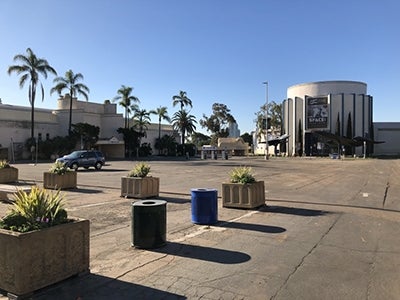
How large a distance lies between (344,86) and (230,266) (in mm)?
87821

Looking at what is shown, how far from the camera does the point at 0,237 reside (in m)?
4.92

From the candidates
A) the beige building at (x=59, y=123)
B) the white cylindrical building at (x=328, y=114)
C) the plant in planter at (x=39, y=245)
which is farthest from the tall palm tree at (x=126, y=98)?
the plant in planter at (x=39, y=245)

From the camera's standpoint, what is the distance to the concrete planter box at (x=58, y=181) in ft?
57.2

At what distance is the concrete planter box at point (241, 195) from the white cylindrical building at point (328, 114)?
7582 centimetres

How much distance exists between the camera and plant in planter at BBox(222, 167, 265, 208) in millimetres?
11797

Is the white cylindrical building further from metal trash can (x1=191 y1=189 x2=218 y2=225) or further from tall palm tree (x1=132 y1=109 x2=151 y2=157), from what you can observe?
metal trash can (x1=191 y1=189 x2=218 y2=225)

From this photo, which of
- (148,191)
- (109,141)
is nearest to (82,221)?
(148,191)

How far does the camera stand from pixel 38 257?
4945 millimetres

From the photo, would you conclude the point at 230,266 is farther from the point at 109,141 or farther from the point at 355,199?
the point at 109,141

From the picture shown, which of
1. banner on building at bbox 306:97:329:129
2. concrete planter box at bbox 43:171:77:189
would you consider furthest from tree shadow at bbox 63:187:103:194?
banner on building at bbox 306:97:329:129

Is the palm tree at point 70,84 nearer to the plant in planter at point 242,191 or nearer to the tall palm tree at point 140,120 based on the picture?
the tall palm tree at point 140,120

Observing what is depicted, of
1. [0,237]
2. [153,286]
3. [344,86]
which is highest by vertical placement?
[344,86]

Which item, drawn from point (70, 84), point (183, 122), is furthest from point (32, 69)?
point (183, 122)

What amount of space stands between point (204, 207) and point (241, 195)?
100 inches
